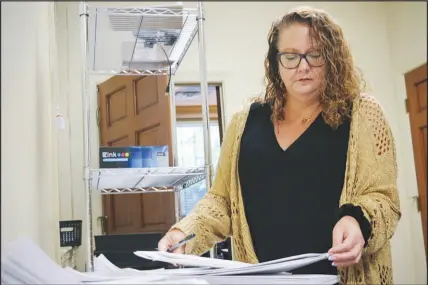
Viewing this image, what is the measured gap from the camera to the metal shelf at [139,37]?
1761 millimetres

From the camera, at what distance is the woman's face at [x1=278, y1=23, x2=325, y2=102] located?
3.22 feet

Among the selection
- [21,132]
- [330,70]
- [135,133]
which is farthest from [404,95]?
[21,132]

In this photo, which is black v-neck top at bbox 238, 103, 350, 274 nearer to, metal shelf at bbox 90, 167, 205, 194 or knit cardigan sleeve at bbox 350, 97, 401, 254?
knit cardigan sleeve at bbox 350, 97, 401, 254

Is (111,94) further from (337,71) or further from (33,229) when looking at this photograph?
(33,229)

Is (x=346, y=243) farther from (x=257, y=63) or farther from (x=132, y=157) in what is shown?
(x=257, y=63)

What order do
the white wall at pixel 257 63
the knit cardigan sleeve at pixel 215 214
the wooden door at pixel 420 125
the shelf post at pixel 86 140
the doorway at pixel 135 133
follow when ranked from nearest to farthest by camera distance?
the knit cardigan sleeve at pixel 215 214, the shelf post at pixel 86 140, the doorway at pixel 135 133, the white wall at pixel 257 63, the wooden door at pixel 420 125

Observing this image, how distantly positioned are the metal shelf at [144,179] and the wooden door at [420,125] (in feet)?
7.18

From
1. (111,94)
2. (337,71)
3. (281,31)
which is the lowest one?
(337,71)

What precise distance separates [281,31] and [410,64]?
308 cm

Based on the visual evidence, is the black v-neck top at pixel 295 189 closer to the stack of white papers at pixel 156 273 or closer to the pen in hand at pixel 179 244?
the pen in hand at pixel 179 244

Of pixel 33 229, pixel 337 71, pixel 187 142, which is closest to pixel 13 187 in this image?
pixel 33 229

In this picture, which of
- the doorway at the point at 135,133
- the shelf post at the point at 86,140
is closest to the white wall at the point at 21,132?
the shelf post at the point at 86,140

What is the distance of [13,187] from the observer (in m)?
0.43

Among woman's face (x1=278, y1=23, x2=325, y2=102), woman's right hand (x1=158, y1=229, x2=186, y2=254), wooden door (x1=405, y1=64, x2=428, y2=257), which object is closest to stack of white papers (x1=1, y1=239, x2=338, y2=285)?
woman's right hand (x1=158, y1=229, x2=186, y2=254)
